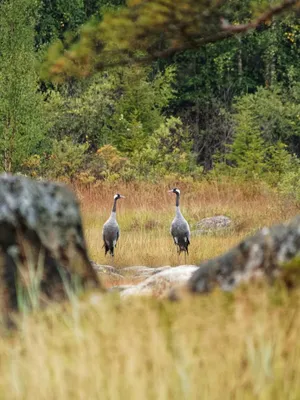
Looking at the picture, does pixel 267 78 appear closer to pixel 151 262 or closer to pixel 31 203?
pixel 151 262

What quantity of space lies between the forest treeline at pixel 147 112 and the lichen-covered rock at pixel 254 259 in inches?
401

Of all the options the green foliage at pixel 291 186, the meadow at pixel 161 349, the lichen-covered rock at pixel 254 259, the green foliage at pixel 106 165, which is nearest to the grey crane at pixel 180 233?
the green foliage at pixel 291 186

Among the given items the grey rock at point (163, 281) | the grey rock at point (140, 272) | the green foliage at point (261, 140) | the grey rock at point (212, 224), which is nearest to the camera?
the grey rock at point (163, 281)

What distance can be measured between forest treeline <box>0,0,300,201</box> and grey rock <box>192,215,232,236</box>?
2941 millimetres

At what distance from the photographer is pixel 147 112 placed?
34.3m

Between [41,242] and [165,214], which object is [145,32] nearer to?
[41,242]

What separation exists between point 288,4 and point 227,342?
3.35 m

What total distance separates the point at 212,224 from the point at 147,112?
1693cm

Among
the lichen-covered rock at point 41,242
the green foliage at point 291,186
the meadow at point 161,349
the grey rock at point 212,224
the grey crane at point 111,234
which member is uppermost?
the lichen-covered rock at point 41,242

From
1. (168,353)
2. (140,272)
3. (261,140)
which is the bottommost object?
(140,272)

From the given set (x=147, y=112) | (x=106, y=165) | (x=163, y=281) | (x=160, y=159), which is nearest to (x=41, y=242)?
(x=163, y=281)

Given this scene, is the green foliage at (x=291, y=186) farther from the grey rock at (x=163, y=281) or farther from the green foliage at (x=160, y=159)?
the grey rock at (x=163, y=281)

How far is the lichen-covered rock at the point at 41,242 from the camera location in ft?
15.5

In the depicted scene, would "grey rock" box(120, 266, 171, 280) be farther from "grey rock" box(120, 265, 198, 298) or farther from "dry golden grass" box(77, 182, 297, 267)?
"grey rock" box(120, 265, 198, 298)
